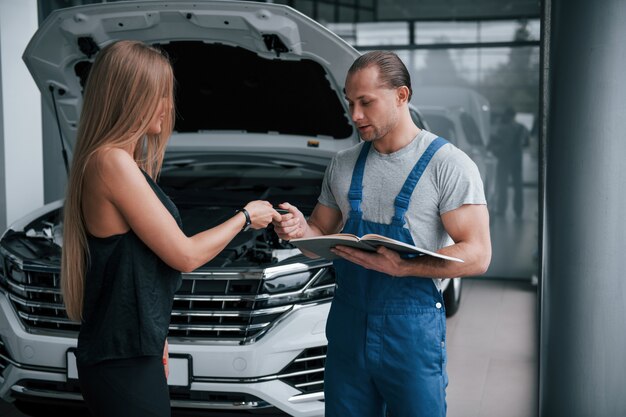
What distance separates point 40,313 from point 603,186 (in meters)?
2.32

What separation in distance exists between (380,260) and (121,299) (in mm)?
671

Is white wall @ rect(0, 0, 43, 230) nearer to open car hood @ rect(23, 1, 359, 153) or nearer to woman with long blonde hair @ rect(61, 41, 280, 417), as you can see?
open car hood @ rect(23, 1, 359, 153)

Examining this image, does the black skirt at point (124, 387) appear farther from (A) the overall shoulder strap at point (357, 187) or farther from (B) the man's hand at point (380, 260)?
(A) the overall shoulder strap at point (357, 187)

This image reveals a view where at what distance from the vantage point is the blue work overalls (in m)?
2.00

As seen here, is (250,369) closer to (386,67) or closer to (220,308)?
(220,308)

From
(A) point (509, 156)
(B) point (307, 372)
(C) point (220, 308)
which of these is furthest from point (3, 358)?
(A) point (509, 156)

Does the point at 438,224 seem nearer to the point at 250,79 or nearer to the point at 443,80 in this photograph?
the point at 250,79

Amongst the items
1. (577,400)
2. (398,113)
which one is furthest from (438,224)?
(577,400)

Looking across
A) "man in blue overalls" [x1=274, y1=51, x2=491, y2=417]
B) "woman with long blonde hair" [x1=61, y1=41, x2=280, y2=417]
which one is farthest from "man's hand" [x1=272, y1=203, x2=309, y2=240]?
"woman with long blonde hair" [x1=61, y1=41, x2=280, y2=417]

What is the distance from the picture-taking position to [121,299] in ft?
5.64

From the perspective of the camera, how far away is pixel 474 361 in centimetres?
466

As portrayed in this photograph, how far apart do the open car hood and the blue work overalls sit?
1146mm

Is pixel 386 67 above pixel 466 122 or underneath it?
above

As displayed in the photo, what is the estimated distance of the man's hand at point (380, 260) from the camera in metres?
1.96
